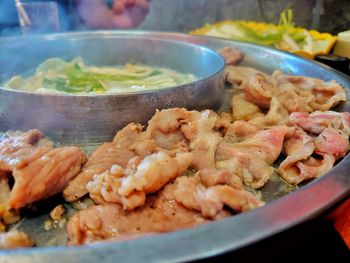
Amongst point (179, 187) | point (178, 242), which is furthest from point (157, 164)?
point (178, 242)

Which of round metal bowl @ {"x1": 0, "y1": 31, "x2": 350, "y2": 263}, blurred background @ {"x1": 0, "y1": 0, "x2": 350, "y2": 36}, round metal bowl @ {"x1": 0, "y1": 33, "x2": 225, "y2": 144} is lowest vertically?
blurred background @ {"x1": 0, "y1": 0, "x2": 350, "y2": 36}

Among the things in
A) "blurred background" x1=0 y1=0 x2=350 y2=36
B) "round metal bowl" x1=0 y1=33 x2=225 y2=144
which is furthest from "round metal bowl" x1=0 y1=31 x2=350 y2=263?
"blurred background" x1=0 y1=0 x2=350 y2=36

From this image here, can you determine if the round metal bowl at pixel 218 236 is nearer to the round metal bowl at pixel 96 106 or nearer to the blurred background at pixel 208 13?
the round metal bowl at pixel 96 106

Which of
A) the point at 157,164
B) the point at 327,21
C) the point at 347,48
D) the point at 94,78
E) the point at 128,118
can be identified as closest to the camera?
the point at 157,164

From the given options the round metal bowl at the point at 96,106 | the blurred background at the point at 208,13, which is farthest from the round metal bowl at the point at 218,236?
the blurred background at the point at 208,13

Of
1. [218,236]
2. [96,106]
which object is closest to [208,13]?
[96,106]

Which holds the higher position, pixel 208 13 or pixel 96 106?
pixel 96 106

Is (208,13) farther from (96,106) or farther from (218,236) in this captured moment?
(218,236)

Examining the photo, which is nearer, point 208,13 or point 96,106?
point 96,106

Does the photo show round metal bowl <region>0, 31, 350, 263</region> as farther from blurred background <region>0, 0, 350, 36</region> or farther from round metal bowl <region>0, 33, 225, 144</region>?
blurred background <region>0, 0, 350, 36</region>

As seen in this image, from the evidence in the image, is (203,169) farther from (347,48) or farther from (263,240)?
(347,48)

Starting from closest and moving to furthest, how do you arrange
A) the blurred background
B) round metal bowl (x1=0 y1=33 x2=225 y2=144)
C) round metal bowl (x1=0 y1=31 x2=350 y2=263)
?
1. round metal bowl (x1=0 y1=31 x2=350 y2=263)
2. round metal bowl (x1=0 y1=33 x2=225 y2=144)
3. the blurred background
